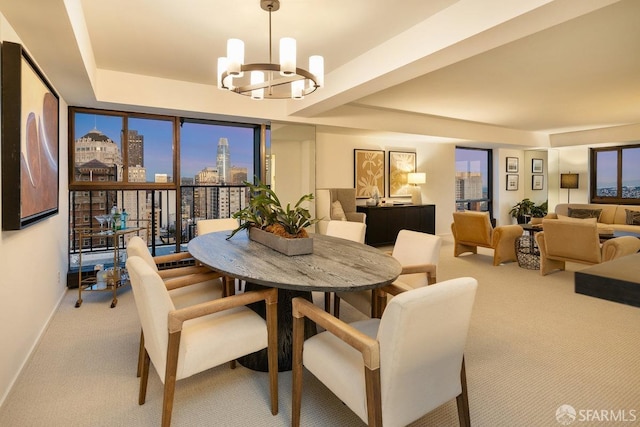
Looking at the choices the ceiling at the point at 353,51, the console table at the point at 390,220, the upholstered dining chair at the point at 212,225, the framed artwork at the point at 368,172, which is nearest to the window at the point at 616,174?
the ceiling at the point at 353,51

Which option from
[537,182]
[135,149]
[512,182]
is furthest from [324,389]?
[537,182]

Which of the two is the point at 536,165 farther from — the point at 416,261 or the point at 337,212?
the point at 416,261

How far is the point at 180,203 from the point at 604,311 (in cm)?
511

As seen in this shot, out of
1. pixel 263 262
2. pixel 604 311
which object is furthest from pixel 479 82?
pixel 263 262

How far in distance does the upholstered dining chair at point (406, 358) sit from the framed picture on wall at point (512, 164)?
901cm

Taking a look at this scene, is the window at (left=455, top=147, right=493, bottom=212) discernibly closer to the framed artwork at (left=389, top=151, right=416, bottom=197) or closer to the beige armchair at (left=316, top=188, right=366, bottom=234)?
the framed artwork at (left=389, top=151, right=416, bottom=197)

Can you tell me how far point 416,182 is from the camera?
7258 millimetres

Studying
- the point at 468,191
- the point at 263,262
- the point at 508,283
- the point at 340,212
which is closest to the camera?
the point at 263,262

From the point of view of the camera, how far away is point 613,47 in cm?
327

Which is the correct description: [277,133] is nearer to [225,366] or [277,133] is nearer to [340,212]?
[340,212]

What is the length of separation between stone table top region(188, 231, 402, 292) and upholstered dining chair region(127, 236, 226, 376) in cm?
A: 17

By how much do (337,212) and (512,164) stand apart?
19.7 ft

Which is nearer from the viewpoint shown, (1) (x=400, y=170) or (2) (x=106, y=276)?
(2) (x=106, y=276)

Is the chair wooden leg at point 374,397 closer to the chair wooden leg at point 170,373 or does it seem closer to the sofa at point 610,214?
the chair wooden leg at point 170,373
